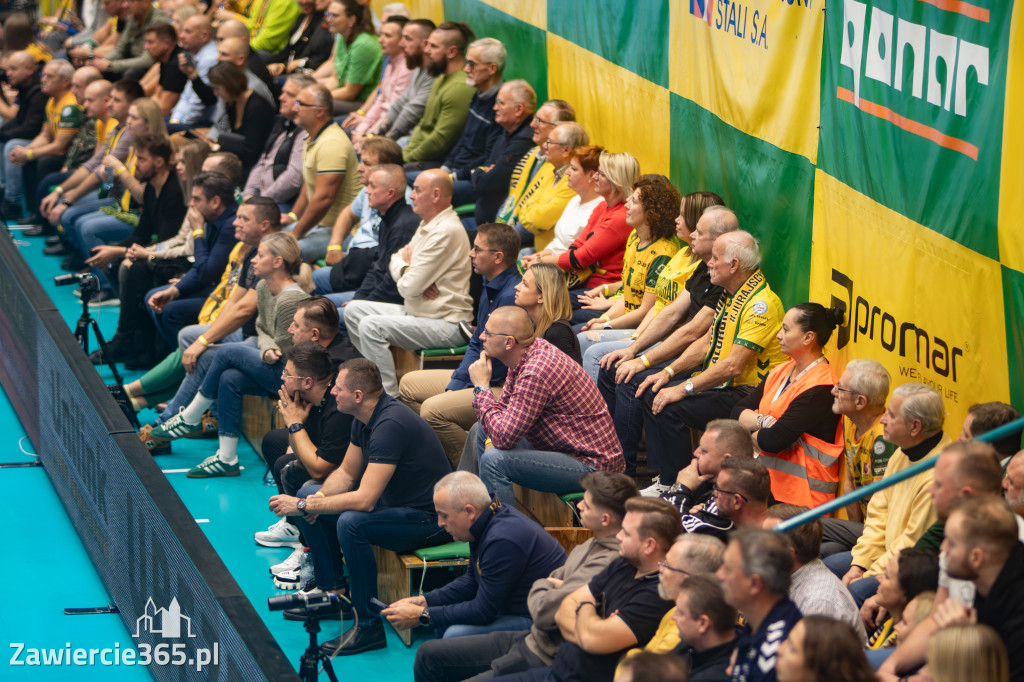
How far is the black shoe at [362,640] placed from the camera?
19.3ft

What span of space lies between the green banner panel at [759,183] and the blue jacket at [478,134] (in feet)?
6.63

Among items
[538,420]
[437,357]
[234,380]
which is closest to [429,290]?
[437,357]

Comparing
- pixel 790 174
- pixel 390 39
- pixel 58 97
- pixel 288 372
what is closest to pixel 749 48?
pixel 790 174

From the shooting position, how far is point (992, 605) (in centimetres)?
354

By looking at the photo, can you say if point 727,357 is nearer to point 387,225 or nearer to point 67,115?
point 387,225

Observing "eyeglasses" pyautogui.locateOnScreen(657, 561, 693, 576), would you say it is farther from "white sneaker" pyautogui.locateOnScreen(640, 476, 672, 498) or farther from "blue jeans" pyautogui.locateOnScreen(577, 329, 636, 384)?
"blue jeans" pyautogui.locateOnScreen(577, 329, 636, 384)

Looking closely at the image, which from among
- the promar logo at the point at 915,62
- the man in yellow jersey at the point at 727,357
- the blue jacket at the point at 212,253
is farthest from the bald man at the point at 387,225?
the promar logo at the point at 915,62

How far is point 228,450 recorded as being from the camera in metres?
7.88

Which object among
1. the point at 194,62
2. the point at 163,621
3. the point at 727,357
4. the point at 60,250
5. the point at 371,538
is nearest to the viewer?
the point at 163,621

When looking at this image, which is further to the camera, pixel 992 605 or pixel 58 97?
pixel 58 97

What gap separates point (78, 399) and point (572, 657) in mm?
3392

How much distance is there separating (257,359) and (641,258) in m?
2.36

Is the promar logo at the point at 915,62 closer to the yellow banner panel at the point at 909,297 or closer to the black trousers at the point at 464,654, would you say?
the yellow banner panel at the point at 909,297

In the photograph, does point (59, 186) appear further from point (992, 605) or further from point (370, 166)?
point (992, 605)
